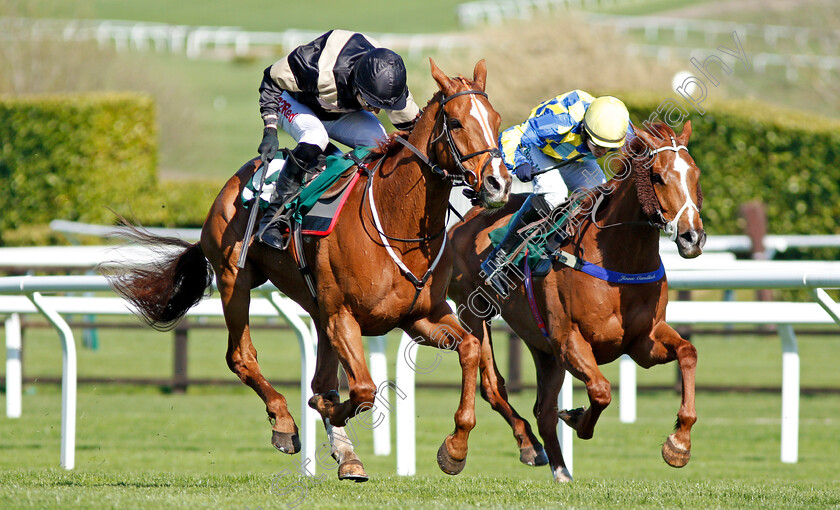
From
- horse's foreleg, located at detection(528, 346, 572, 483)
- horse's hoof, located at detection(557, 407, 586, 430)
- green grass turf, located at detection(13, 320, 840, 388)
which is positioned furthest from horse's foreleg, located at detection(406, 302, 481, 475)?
green grass turf, located at detection(13, 320, 840, 388)

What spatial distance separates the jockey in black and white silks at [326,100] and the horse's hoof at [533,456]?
1.63m

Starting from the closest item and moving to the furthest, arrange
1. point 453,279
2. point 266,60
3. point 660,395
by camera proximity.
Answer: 1. point 453,279
2. point 660,395
3. point 266,60

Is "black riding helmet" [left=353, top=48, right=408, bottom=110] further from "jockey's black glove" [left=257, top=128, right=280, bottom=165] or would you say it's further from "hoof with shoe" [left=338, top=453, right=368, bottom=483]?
"hoof with shoe" [left=338, top=453, right=368, bottom=483]

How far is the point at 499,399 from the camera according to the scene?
5.57 meters

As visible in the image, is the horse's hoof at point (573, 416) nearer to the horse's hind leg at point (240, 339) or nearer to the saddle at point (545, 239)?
the saddle at point (545, 239)

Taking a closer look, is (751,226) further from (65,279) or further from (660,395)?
(65,279)

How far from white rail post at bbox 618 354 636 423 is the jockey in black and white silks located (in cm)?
296

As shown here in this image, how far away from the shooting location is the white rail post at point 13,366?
7970 millimetres

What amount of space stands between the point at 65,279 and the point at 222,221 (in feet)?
3.50

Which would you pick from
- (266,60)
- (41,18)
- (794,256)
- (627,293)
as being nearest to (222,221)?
(627,293)

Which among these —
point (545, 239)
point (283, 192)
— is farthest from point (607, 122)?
point (283, 192)

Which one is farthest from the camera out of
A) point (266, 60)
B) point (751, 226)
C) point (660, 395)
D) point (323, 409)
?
point (266, 60)

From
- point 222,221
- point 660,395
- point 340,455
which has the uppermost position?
point 222,221

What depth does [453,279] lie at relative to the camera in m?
5.73
